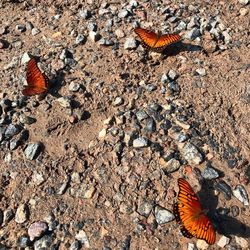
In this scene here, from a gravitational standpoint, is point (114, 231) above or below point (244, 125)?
below

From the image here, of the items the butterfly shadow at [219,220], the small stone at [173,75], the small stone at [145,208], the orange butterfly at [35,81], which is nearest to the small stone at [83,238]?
the small stone at [145,208]

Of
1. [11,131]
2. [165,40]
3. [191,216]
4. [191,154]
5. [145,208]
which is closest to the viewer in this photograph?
[191,216]

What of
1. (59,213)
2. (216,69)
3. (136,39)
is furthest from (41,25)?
(59,213)

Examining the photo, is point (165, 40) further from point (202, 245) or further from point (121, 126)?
point (202, 245)

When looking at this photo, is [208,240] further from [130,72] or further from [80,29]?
[80,29]

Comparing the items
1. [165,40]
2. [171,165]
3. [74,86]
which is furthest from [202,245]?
[165,40]

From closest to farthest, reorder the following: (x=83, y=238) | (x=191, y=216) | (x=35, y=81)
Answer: (x=191, y=216), (x=83, y=238), (x=35, y=81)
